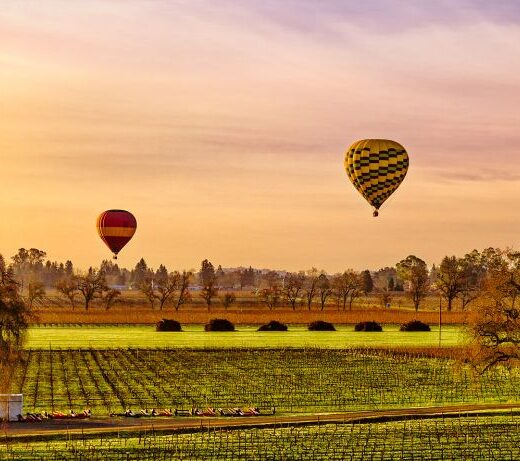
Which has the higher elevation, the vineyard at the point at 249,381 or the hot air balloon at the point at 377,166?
the hot air balloon at the point at 377,166

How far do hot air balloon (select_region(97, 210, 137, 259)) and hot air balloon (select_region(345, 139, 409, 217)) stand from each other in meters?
37.6

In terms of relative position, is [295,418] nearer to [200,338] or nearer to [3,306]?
[3,306]

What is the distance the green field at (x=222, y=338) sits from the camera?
456 feet

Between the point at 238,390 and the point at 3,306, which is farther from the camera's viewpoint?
the point at 238,390

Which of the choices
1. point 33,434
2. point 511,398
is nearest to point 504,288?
point 511,398

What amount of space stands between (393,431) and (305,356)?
193 ft

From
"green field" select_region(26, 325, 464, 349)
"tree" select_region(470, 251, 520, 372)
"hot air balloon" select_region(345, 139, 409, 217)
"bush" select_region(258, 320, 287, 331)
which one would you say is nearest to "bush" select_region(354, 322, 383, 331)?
"green field" select_region(26, 325, 464, 349)

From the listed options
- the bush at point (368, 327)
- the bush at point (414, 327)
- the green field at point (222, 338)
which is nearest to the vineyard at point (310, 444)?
the green field at point (222, 338)

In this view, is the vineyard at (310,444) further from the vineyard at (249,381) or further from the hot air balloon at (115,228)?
Answer: the hot air balloon at (115,228)

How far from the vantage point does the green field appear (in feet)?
456

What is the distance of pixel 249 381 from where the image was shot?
299 ft

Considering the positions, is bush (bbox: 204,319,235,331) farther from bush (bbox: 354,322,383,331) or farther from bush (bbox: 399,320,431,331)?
bush (bbox: 399,320,431,331)

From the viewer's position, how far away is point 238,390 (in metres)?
→ 84.4

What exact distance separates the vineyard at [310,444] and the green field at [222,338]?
7263 cm
